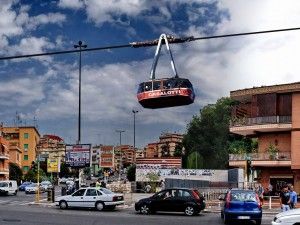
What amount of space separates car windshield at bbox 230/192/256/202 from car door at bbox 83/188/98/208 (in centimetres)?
1170

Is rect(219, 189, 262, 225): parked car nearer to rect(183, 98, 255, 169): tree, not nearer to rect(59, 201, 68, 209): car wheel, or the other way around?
rect(59, 201, 68, 209): car wheel

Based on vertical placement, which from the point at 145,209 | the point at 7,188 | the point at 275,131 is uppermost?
the point at 275,131

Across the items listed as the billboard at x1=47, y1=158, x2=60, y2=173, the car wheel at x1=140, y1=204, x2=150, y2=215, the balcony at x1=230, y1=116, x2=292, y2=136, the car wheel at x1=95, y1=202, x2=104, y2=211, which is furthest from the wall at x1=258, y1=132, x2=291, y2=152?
the car wheel at x1=140, y1=204, x2=150, y2=215

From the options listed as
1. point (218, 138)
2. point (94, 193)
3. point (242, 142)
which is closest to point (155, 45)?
point (94, 193)

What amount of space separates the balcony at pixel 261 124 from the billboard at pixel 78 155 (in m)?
18.0

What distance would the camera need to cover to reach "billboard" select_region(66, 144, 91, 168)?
4000cm

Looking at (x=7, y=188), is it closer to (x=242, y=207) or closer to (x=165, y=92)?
(x=242, y=207)

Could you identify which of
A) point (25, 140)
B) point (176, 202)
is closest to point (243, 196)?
point (176, 202)

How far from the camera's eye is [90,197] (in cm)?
3328

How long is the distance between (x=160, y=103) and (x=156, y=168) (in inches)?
2052

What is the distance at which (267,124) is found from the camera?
49.8 m

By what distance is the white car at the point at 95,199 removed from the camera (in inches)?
1298

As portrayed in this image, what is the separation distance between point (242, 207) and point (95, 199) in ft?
40.2

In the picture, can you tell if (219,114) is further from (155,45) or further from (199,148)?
(155,45)
